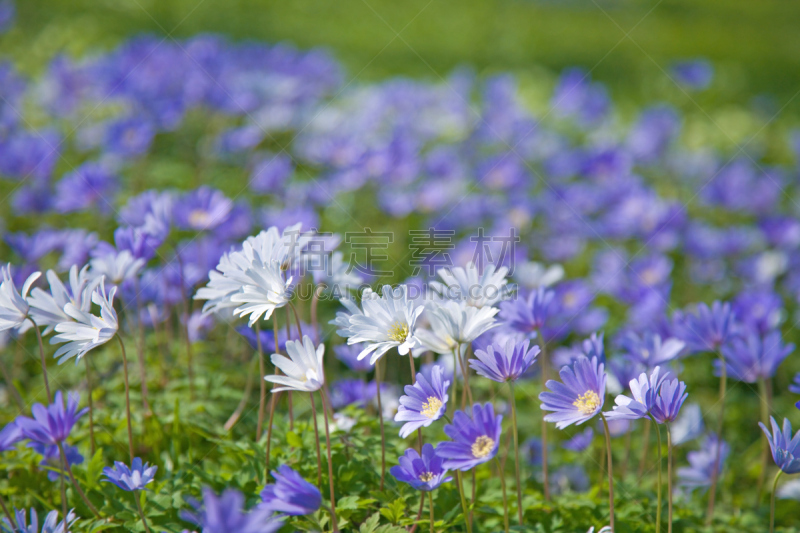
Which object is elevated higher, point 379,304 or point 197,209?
point 197,209

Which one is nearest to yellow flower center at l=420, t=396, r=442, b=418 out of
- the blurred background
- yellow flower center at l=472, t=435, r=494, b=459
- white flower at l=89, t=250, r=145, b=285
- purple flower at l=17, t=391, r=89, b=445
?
yellow flower center at l=472, t=435, r=494, b=459

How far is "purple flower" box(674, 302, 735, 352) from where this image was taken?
224 centimetres

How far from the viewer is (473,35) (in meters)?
9.04

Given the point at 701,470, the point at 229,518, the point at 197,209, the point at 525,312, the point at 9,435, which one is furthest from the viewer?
the point at 197,209

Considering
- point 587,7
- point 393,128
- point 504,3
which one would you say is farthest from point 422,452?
point 587,7

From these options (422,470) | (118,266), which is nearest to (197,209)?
(118,266)

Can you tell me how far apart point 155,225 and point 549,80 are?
6780 mm

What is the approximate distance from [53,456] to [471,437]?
4.61 feet

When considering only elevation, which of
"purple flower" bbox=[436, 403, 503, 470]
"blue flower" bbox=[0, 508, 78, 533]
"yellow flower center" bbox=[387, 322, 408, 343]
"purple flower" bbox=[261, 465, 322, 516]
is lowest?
"blue flower" bbox=[0, 508, 78, 533]

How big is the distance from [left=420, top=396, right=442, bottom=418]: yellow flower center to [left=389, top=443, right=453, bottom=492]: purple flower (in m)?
0.09

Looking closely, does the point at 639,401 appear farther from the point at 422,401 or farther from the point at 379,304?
the point at 379,304

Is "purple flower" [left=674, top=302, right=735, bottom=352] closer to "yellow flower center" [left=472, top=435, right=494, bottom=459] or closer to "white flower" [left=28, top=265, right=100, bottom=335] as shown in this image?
"yellow flower center" [left=472, top=435, right=494, bottom=459]

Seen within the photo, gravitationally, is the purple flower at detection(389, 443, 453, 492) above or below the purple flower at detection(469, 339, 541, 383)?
below

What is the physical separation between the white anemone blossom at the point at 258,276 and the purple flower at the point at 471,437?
0.58 meters
